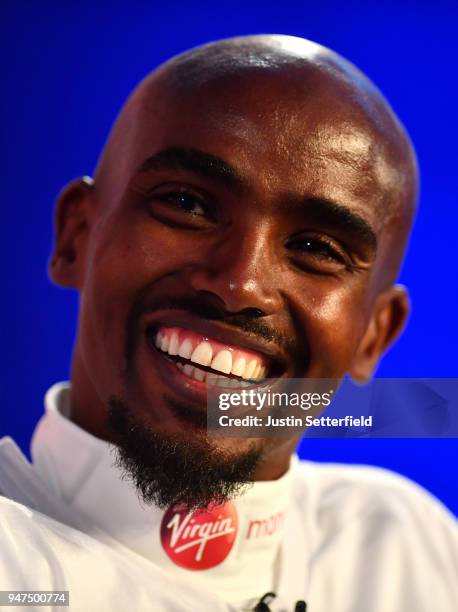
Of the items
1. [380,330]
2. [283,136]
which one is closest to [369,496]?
[380,330]

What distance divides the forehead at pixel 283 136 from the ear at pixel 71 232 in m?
0.18

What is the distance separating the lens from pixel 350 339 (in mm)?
1275

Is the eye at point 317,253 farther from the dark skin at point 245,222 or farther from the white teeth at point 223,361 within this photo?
the white teeth at point 223,361

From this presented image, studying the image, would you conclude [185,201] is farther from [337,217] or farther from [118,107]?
[118,107]

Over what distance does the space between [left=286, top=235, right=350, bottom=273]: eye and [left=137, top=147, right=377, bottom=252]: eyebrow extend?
3cm

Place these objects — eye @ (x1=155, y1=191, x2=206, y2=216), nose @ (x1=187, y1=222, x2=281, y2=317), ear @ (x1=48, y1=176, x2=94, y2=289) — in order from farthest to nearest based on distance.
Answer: ear @ (x1=48, y1=176, x2=94, y2=289) < eye @ (x1=155, y1=191, x2=206, y2=216) < nose @ (x1=187, y1=222, x2=281, y2=317)

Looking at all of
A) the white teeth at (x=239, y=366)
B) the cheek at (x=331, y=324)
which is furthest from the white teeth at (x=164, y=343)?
the cheek at (x=331, y=324)

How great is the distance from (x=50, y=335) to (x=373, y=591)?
931 millimetres

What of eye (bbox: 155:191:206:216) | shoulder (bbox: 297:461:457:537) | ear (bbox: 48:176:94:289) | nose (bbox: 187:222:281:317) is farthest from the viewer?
shoulder (bbox: 297:461:457:537)

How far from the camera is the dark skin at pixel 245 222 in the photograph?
1134 mm

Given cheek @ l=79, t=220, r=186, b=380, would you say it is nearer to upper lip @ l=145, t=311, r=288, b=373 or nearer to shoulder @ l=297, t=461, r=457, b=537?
upper lip @ l=145, t=311, r=288, b=373

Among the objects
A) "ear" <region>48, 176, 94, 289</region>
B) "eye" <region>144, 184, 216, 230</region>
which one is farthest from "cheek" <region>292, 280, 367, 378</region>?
"ear" <region>48, 176, 94, 289</region>

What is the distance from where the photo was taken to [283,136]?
1164 millimetres

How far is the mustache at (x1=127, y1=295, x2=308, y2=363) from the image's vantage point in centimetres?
111
